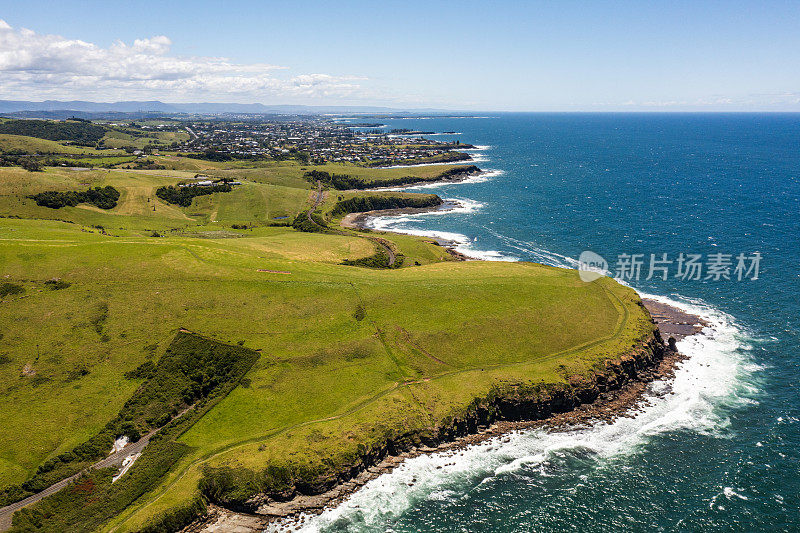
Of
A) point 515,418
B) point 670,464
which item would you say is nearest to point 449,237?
point 515,418

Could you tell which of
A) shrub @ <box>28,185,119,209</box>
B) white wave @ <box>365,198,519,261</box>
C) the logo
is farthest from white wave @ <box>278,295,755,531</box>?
shrub @ <box>28,185,119,209</box>

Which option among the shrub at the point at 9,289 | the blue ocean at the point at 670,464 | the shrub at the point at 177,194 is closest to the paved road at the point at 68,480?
the blue ocean at the point at 670,464

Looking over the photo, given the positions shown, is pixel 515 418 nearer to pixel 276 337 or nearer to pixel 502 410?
pixel 502 410

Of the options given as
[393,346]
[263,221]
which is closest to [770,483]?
[393,346]

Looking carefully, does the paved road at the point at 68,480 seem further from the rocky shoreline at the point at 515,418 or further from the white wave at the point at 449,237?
the white wave at the point at 449,237

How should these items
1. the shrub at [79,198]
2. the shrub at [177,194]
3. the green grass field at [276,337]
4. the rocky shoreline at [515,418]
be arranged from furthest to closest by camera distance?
the shrub at [177,194] → the shrub at [79,198] → the green grass field at [276,337] → the rocky shoreline at [515,418]
